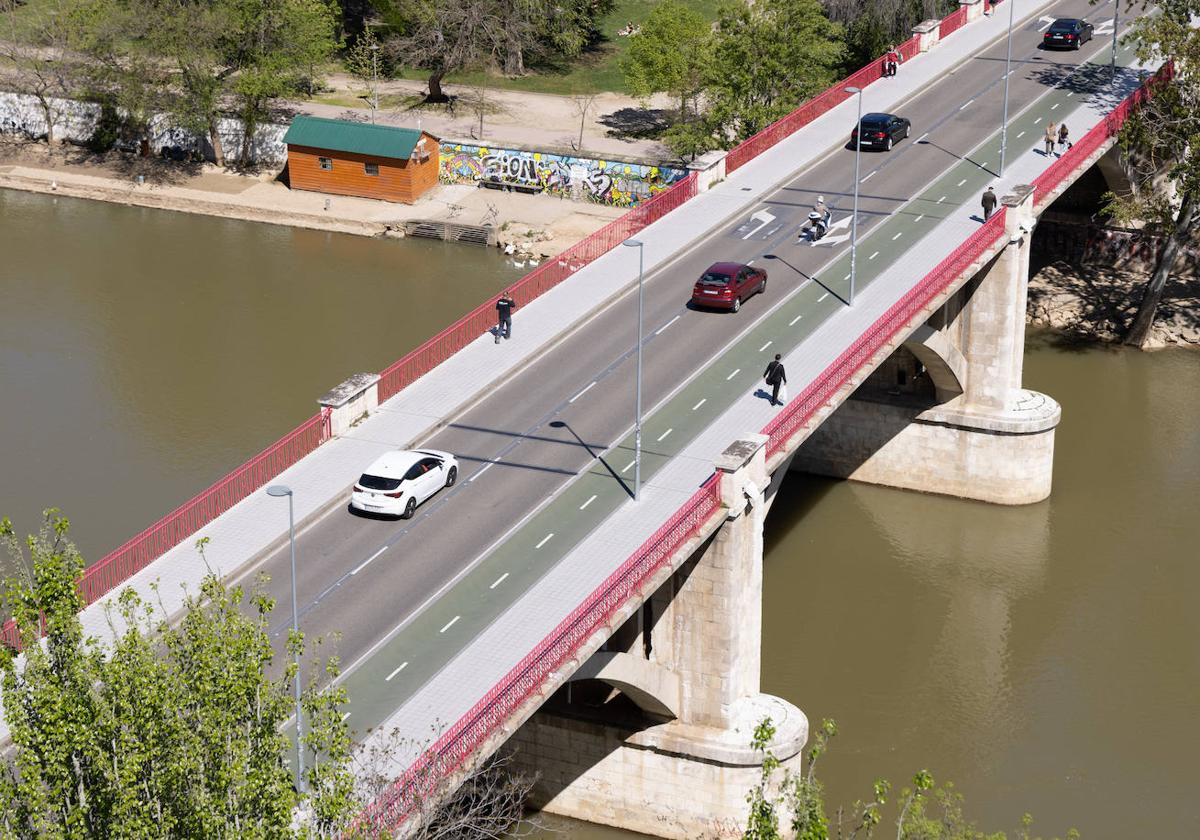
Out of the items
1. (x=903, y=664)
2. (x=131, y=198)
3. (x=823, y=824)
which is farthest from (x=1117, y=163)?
(x=823, y=824)

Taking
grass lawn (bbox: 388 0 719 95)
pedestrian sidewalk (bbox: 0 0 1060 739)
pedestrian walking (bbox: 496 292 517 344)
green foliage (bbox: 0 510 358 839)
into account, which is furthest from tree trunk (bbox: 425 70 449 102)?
green foliage (bbox: 0 510 358 839)

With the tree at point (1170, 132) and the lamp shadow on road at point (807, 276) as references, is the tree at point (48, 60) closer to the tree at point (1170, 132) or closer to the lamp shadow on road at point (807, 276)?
the lamp shadow on road at point (807, 276)

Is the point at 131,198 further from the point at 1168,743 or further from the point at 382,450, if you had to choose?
Answer: the point at 1168,743

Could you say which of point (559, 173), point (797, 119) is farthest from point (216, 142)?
point (797, 119)

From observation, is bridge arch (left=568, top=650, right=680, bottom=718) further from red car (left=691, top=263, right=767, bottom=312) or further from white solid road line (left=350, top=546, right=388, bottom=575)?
red car (left=691, top=263, right=767, bottom=312)

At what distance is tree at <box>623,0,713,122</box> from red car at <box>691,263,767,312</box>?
117 ft

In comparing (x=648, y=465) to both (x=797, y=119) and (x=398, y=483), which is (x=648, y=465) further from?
(x=797, y=119)

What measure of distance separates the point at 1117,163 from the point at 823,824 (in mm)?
57142

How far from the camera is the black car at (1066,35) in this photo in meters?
89.5

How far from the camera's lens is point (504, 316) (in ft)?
197

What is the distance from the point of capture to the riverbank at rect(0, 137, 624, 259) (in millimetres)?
96688

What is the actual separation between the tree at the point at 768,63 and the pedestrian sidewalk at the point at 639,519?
18.9 m

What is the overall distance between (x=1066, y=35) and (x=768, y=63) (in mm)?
13780

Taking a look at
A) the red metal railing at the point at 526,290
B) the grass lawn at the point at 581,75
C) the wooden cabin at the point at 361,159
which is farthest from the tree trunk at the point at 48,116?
the red metal railing at the point at 526,290
